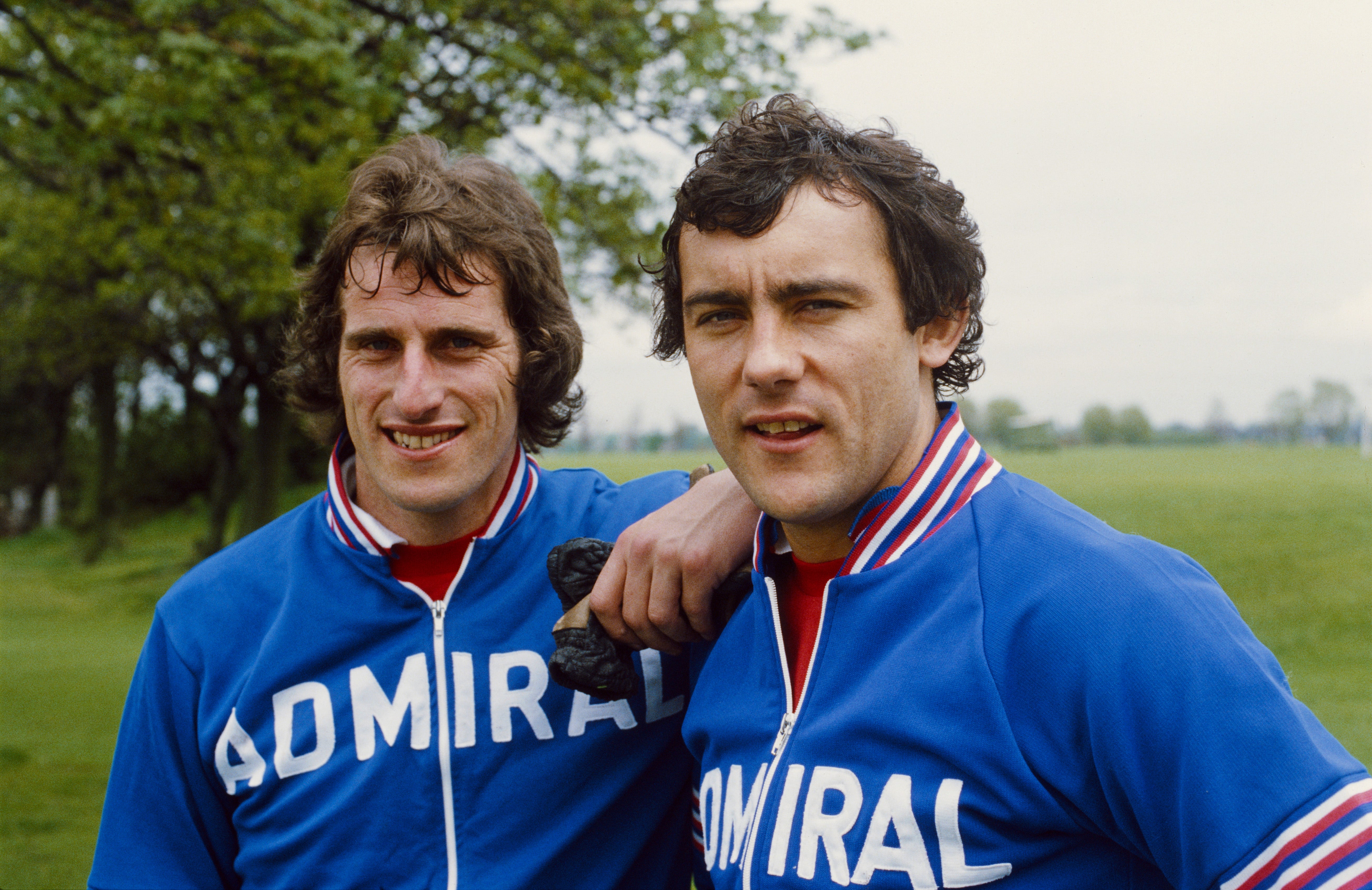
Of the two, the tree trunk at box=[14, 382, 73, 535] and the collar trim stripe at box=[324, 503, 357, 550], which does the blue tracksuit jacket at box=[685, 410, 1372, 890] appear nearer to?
the collar trim stripe at box=[324, 503, 357, 550]

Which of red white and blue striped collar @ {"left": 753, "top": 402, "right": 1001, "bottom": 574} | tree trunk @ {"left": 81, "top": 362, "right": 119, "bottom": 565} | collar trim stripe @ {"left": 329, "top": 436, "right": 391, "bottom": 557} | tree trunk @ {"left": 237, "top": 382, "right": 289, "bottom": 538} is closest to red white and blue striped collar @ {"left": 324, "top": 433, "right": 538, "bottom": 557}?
collar trim stripe @ {"left": 329, "top": 436, "right": 391, "bottom": 557}

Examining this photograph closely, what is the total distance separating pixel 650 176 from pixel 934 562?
944 cm

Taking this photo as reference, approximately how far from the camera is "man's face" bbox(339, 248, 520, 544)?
264 centimetres

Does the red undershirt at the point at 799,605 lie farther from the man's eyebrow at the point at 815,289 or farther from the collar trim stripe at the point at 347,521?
the collar trim stripe at the point at 347,521

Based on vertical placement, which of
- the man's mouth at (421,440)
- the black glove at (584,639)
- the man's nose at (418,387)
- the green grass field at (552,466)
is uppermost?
the man's nose at (418,387)

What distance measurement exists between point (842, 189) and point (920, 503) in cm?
65

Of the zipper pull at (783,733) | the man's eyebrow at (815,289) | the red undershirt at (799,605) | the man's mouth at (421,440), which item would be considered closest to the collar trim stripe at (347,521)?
the man's mouth at (421,440)

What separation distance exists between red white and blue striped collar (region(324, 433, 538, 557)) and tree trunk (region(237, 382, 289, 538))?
1281cm

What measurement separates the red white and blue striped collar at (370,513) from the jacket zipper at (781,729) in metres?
0.93

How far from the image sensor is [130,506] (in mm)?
29078

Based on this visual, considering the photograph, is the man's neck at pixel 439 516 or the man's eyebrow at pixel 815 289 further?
the man's neck at pixel 439 516

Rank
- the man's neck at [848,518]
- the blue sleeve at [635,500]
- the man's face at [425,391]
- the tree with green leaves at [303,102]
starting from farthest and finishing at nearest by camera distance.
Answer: the tree with green leaves at [303,102]
the blue sleeve at [635,500]
the man's face at [425,391]
the man's neck at [848,518]

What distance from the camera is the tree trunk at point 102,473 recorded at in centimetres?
2342

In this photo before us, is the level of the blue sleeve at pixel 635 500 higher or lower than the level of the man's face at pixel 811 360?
lower
